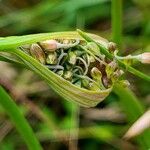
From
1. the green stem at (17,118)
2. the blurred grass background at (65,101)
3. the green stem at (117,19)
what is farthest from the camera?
the blurred grass background at (65,101)

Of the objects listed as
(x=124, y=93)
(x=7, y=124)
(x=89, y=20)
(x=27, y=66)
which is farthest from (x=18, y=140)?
(x=27, y=66)

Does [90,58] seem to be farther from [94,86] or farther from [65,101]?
[65,101]

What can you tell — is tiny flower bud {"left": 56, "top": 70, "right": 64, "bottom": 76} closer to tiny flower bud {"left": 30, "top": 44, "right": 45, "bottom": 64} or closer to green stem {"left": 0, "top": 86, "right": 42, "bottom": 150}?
tiny flower bud {"left": 30, "top": 44, "right": 45, "bottom": 64}

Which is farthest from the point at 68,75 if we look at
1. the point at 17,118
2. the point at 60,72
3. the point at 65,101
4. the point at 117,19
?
the point at 65,101

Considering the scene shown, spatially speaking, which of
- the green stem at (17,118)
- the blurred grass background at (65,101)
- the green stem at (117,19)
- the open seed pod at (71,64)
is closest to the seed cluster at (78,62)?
the open seed pod at (71,64)

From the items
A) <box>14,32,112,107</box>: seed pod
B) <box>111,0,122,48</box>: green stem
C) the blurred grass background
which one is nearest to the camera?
<box>14,32,112,107</box>: seed pod

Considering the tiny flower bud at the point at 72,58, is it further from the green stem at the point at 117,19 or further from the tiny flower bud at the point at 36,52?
the green stem at the point at 117,19

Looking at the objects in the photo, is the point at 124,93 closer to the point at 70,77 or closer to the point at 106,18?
the point at 70,77

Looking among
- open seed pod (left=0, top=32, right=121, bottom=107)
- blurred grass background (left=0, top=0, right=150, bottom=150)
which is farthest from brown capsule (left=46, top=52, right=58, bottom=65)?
blurred grass background (left=0, top=0, right=150, bottom=150)
